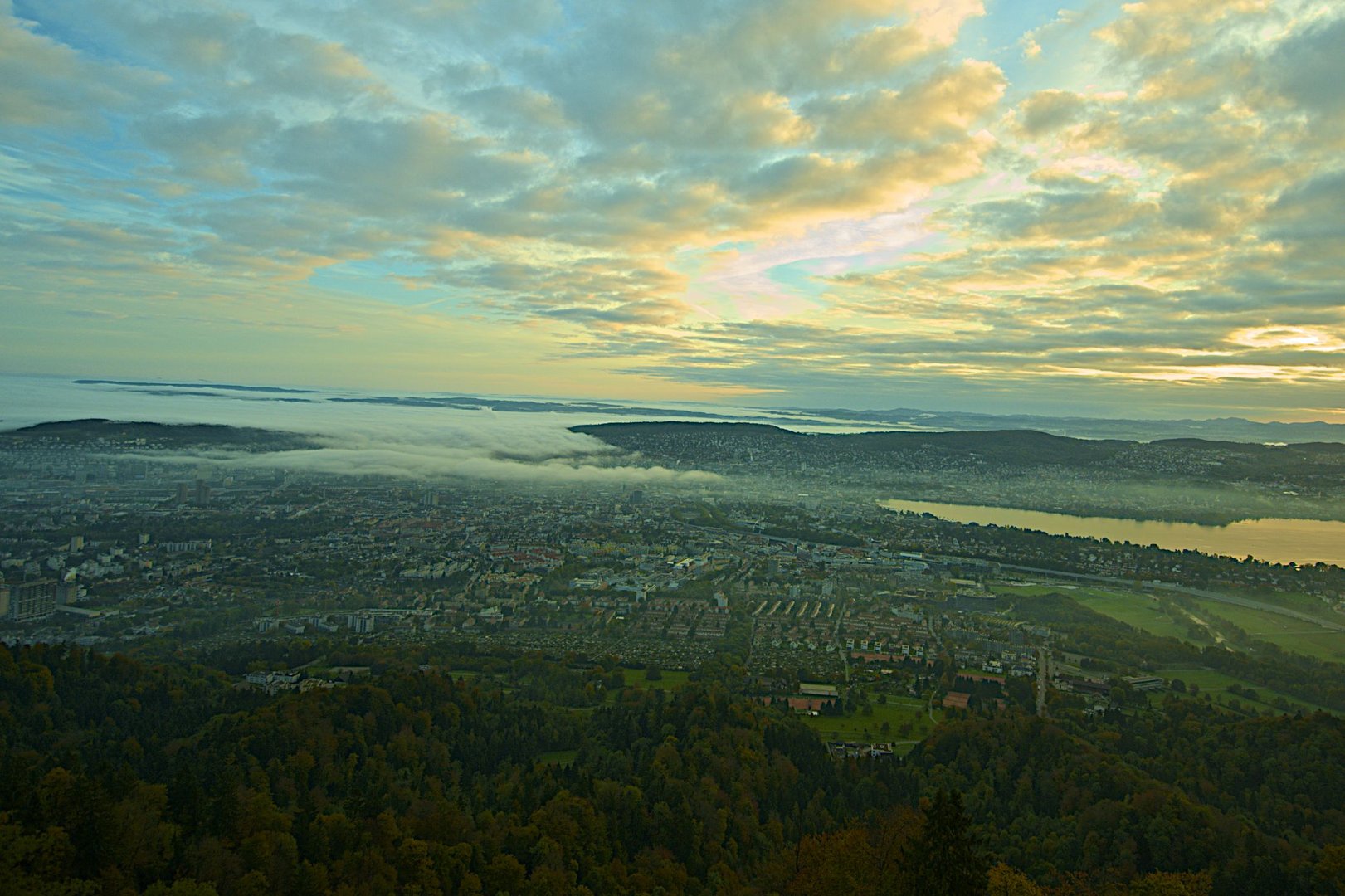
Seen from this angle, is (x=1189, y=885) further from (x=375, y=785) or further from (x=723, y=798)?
(x=375, y=785)

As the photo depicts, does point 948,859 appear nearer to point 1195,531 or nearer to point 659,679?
point 659,679

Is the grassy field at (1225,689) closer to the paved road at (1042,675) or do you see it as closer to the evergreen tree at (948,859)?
the paved road at (1042,675)

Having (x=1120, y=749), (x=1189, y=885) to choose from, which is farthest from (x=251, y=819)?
(x=1120, y=749)

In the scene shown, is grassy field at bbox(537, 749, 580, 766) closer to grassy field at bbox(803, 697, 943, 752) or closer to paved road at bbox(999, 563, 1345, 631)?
grassy field at bbox(803, 697, 943, 752)

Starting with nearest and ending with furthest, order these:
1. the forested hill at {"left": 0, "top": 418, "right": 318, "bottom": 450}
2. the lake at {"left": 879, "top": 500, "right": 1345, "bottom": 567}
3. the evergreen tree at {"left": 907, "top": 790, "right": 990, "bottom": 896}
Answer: the evergreen tree at {"left": 907, "top": 790, "right": 990, "bottom": 896}
the lake at {"left": 879, "top": 500, "right": 1345, "bottom": 567}
the forested hill at {"left": 0, "top": 418, "right": 318, "bottom": 450}

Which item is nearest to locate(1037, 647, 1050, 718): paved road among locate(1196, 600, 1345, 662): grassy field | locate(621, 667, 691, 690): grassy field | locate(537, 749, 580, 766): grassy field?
locate(1196, 600, 1345, 662): grassy field

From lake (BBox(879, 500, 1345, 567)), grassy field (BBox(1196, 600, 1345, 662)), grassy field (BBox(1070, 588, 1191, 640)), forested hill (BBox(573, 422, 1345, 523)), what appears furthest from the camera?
forested hill (BBox(573, 422, 1345, 523))

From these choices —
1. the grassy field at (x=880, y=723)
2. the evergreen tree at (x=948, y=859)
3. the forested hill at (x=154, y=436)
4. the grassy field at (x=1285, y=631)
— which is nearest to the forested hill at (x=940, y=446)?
the forested hill at (x=154, y=436)
